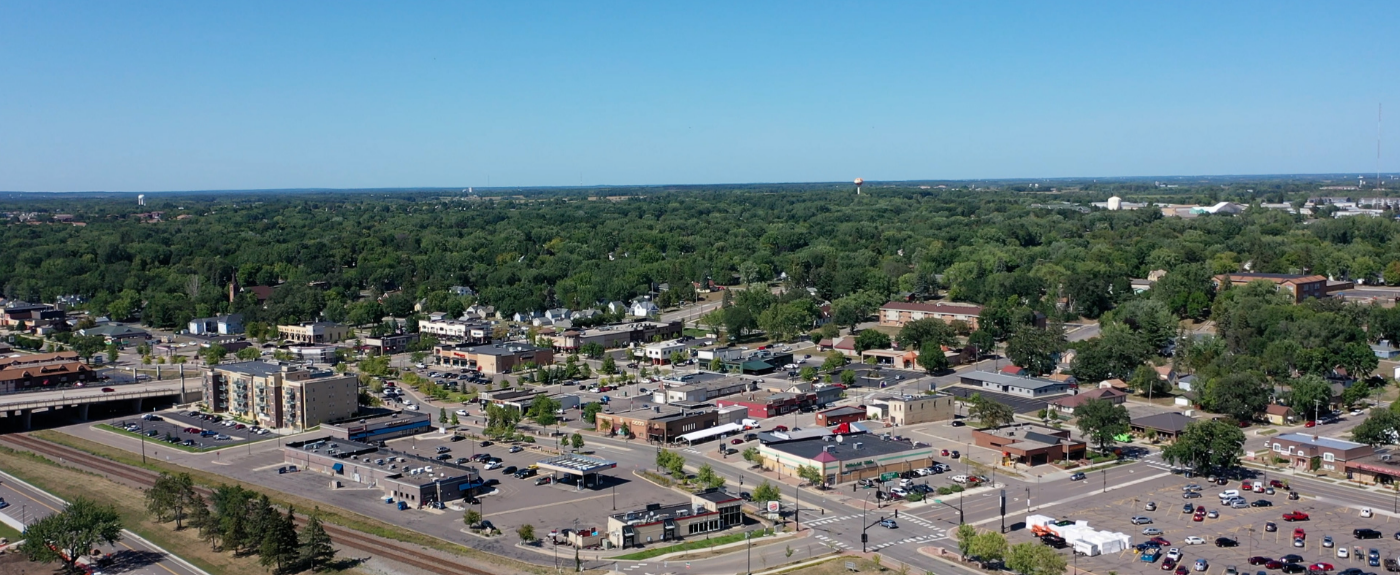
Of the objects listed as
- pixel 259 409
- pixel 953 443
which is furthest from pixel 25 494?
pixel 953 443

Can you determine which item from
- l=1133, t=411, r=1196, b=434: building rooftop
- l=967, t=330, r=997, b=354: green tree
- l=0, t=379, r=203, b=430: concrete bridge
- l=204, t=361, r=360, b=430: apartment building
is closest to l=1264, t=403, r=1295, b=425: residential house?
l=1133, t=411, r=1196, b=434: building rooftop

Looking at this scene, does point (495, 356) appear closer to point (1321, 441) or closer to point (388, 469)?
point (388, 469)

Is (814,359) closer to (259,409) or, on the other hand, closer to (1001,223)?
(259,409)

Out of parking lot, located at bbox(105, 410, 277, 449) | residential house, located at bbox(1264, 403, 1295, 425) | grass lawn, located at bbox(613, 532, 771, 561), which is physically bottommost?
parking lot, located at bbox(105, 410, 277, 449)

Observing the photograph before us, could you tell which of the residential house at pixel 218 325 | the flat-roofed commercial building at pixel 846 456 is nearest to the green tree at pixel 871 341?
the flat-roofed commercial building at pixel 846 456

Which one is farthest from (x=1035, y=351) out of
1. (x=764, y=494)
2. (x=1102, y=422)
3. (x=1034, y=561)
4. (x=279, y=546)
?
(x=279, y=546)

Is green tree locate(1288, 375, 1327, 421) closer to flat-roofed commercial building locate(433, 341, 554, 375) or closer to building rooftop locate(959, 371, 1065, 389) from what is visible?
building rooftop locate(959, 371, 1065, 389)
